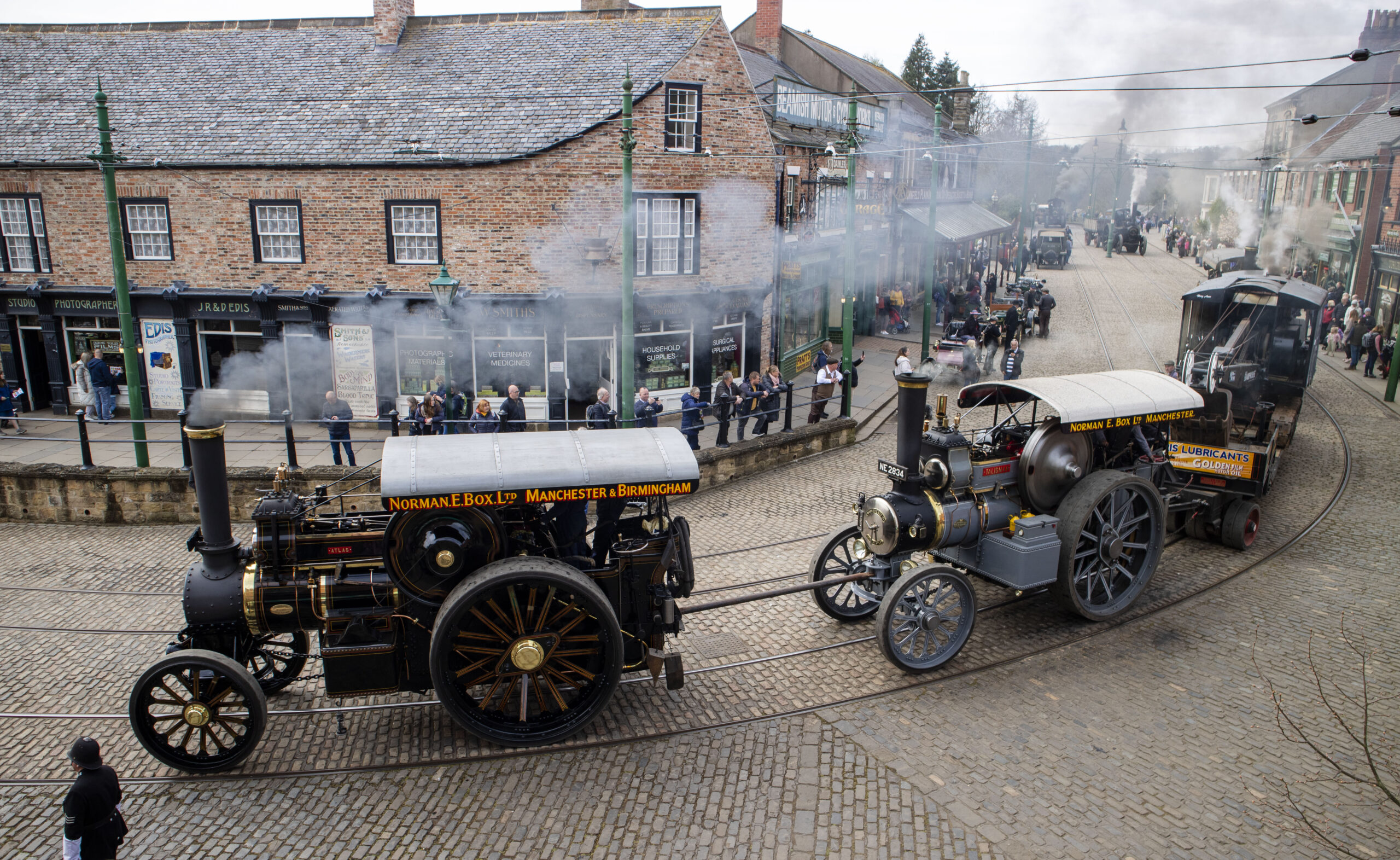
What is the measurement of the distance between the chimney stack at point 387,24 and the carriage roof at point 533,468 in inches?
552

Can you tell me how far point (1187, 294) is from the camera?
1642 centimetres

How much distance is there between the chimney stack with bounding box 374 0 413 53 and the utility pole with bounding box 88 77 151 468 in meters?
7.20

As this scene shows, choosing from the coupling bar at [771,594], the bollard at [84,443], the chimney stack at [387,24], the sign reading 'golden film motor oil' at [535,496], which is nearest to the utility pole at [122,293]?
the bollard at [84,443]

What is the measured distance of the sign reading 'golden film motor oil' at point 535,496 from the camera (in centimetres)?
595

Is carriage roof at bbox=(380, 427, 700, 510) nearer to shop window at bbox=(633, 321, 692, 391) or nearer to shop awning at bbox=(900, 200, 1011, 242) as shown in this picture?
Answer: shop window at bbox=(633, 321, 692, 391)

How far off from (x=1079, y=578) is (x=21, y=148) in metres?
19.4

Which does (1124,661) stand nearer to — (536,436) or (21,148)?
(536,436)

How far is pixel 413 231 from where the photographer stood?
15.9 meters

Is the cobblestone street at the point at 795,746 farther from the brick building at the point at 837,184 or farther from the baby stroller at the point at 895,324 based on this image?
the baby stroller at the point at 895,324

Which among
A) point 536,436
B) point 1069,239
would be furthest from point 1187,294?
point 1069,239

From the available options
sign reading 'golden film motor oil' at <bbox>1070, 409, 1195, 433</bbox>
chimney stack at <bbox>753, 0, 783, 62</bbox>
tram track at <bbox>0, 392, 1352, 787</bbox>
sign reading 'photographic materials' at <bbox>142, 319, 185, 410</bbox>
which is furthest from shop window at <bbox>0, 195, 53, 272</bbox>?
chimney stack at <bbox>753, 0, 783, 62</bbox>

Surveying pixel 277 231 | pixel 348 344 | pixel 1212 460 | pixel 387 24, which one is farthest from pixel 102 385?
pixel 1212 460

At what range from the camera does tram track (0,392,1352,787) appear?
626 cm

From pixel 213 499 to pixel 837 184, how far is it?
60.1ft
